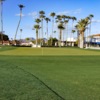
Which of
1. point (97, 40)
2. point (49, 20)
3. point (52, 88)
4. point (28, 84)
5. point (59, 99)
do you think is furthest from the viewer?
point (49, 20)

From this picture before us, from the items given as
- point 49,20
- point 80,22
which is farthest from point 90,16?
point 49,20

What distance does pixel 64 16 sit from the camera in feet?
530

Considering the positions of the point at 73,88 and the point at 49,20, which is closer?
the point at 73,88

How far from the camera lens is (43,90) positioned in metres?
10.9

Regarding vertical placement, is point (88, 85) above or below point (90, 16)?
below

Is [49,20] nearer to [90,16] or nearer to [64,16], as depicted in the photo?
[64,16]

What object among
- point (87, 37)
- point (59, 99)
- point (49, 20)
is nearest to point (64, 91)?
point (59, 99)

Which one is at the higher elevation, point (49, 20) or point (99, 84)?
point (49, 20)

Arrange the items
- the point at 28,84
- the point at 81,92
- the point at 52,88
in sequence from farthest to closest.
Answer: the point at 28,84
the point at 52,88
the point at 81,92

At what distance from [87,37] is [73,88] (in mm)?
145472

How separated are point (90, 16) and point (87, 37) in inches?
921

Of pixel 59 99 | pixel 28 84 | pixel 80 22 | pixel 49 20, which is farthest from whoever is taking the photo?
pixel 49 20

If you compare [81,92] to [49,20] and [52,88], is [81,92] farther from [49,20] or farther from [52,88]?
[49,20]

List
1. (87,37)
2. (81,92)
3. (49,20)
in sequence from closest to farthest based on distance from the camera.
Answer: (81,92)
(87,37)
(49,20)
